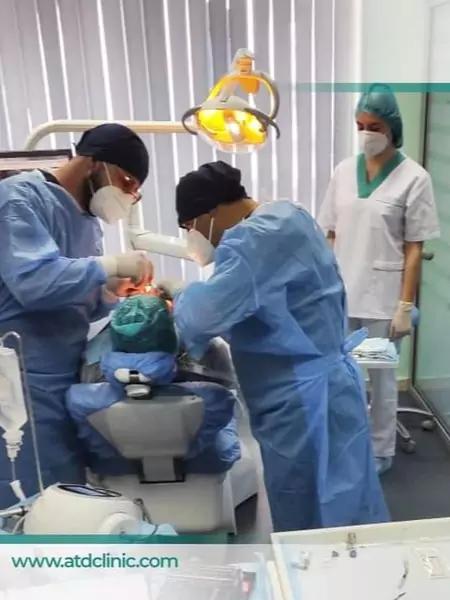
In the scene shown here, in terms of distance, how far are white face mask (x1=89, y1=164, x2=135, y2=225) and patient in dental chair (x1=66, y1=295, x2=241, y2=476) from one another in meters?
0.25

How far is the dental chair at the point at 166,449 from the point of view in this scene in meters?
1.53

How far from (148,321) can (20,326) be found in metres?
0.32

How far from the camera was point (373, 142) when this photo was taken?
2.19m

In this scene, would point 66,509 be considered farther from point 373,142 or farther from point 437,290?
point 437,290

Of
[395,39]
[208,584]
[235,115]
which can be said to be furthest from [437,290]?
[208,584]

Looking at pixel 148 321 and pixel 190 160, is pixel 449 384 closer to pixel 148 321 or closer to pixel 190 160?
pixel 190 160

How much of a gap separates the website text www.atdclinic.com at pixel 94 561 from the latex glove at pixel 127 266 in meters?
0.89

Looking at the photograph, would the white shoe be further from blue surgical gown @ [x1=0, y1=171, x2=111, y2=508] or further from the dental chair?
blue surgical gown @ [x1=0, y1=171, x2=111, y2=508]

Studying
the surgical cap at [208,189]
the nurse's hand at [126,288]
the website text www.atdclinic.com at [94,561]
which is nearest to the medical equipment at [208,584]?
the website text www.atdclinic.com at [94,561]

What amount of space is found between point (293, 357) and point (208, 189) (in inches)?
16.9

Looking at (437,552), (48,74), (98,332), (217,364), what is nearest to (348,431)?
(217,364)

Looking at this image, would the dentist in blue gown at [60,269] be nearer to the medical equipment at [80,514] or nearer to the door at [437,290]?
the medical equipment at [80,514]

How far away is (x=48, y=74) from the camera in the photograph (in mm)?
2586

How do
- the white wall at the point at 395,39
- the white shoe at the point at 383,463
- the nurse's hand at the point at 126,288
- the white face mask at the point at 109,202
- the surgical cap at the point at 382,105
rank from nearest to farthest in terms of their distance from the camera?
the white wall at the point at 395,39 → the white face mask at the point at 109,202 → the nurse's hand at the point at 126,288 → the surgical cap at the point at 382,105 → the white shoe at the point at 383,463
